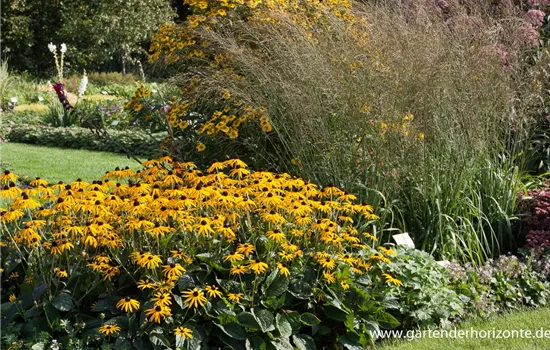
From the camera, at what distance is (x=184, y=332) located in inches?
126

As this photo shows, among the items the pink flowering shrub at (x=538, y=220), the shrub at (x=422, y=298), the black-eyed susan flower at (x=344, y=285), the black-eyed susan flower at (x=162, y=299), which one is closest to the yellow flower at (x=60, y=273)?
the black-eyed susan flower at (x=162, y=299)

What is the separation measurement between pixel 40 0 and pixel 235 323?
23566 millimetres

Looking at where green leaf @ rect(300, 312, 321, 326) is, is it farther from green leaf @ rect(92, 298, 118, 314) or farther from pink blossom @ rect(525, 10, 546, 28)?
pink blossom @ rect(525, 10, 546, 28)

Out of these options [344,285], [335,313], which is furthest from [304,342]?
[344,285]

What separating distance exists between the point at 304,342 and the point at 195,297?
0.65m

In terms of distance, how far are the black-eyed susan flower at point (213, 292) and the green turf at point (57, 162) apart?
203 inches

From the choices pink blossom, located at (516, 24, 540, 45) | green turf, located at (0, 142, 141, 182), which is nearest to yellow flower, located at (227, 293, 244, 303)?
pink blossom, located at (516, 24, 540, 45)

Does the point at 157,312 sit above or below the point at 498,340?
above

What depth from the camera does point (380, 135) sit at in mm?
4656

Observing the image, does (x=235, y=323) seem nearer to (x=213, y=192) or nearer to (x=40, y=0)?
(x=213, y=192)

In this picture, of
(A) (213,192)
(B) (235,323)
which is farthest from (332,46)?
(B) (235,323)

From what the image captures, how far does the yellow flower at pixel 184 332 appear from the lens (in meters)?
3.19

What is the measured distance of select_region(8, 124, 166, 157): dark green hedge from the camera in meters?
11.1

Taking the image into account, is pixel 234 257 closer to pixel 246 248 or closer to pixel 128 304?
pixel 246 248
